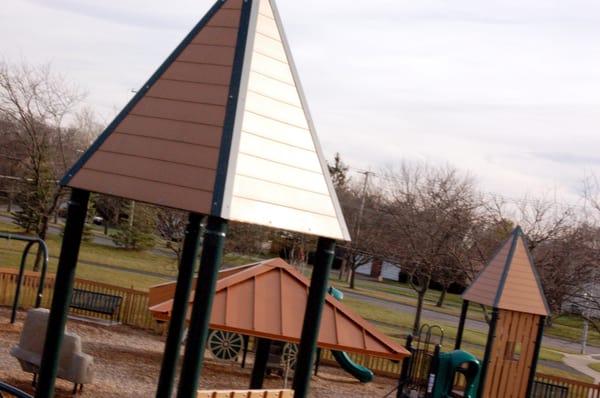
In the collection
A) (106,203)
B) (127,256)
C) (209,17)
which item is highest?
(209,17)

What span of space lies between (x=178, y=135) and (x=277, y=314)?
573cm

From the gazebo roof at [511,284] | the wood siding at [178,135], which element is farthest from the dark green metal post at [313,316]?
the gazebo roof at [511,284]

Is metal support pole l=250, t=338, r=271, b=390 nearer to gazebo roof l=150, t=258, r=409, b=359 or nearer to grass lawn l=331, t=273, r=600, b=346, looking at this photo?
gazebo roof l=150, t=258, r=409, b=359

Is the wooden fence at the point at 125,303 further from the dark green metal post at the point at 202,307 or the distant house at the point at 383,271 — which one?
the distant house at the point at 383,271

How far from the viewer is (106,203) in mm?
33812

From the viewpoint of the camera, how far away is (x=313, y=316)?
18.8 ft

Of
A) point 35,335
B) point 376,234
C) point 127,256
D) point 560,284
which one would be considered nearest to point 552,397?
point 560,284

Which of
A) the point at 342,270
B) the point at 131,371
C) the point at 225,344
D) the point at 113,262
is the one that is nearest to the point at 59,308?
the point at 131,371

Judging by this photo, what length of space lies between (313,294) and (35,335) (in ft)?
22.0

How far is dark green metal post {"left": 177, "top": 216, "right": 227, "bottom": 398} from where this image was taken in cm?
464

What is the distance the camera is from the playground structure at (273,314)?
391 inches

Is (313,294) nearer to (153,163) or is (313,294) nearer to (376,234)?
(153,163)

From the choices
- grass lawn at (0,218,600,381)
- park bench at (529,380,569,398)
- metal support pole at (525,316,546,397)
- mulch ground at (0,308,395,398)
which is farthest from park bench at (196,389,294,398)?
grass lawn at (0,218,600,381)

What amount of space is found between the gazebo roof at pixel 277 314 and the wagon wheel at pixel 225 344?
486cm
